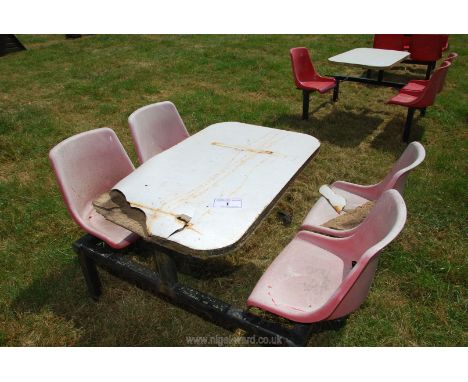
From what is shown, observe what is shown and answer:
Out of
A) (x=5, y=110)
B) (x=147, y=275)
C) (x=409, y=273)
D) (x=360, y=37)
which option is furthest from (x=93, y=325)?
(x=360, y=37)

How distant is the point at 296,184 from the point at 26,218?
9.40 feet

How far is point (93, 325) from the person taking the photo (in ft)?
8.45

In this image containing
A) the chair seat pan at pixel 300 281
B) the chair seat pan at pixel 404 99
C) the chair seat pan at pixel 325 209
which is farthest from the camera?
the chair seat pan at pixel 404 99

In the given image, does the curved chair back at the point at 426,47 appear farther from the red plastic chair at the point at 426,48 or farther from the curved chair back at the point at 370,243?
the curved chair back at the point at 370,243

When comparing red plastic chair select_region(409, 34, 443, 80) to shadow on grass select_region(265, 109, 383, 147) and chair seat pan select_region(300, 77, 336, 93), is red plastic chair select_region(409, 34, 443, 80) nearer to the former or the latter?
shadow on grass select_region(265, 109, 383, 147)

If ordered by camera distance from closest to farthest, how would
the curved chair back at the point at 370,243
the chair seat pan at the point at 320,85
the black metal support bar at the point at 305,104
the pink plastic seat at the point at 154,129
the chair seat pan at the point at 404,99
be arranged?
the curved chair back at the point at 370,243
the pink plastic seat at the point at 154,129
the chair seat pan at the point at 404,99
the chair seat pan at the point at 320,85
the black metal support bar at the point at 305,104

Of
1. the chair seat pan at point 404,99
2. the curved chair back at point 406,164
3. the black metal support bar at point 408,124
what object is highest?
the curved chair back at point 406,164

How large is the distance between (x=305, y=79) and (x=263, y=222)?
336cm

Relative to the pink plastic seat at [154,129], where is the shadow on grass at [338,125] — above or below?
below

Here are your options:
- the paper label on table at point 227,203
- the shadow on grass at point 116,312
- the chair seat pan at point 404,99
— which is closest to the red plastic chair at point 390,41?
the chair seat pan at point 404,99

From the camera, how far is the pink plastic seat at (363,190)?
2.22 meters

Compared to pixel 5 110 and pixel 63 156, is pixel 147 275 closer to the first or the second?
pixel 63 156

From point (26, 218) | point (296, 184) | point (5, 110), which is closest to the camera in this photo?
point (26, 218)

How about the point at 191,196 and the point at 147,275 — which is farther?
the point at 147,275
